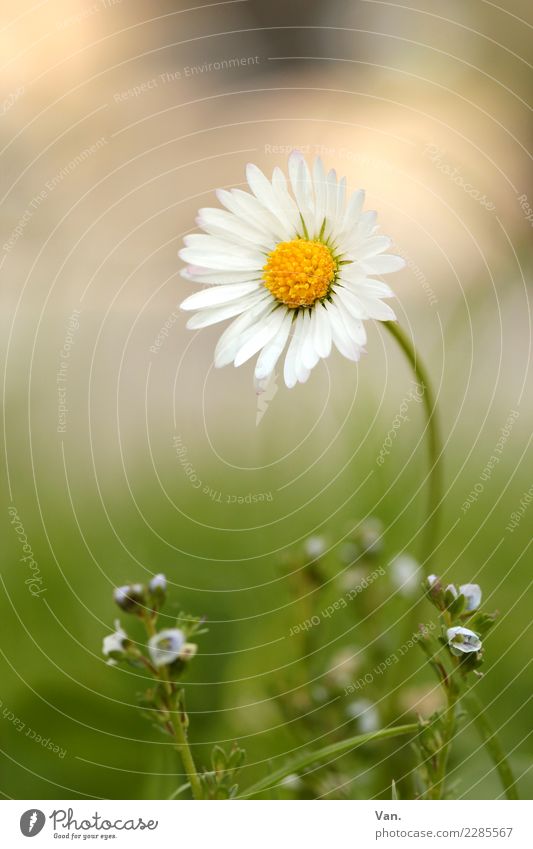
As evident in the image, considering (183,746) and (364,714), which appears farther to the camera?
(364,714)

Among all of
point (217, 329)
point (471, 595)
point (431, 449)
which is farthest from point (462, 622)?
point (217, 329)

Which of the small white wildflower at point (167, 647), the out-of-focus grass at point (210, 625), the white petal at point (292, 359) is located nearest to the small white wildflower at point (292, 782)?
the out-of-focus grass at point (210, 625)

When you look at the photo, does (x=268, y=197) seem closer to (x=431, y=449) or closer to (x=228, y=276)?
(x=228, y=276)

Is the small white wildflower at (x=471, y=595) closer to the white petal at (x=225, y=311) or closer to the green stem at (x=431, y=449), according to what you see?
the green stem at (x=431, y=449)

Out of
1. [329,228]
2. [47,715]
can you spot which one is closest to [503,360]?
[329,228]

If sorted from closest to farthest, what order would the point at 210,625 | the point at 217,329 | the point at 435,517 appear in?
1. the point at 435,517
2. the point at 210,625
3. the point at 217,329

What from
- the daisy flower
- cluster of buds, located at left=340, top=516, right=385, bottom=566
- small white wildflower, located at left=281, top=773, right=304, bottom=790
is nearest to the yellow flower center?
the daisy flower
